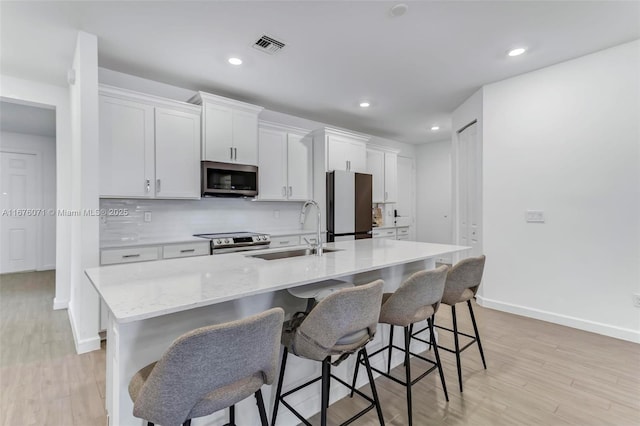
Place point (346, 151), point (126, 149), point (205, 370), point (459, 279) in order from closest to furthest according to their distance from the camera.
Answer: point (205, 370)
point (459, 279)
point (126, 149)
point (346, 151)

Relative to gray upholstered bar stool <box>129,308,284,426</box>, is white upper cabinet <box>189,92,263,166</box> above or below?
above

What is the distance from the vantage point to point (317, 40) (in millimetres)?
2662

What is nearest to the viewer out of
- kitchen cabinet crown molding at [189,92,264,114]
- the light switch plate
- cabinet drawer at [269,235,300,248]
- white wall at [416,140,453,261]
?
the light switch plate

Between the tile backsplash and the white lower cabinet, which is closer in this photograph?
the tile backsplash

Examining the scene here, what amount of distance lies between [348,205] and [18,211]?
20.0 feet

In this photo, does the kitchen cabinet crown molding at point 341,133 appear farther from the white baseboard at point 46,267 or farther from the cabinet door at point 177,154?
the white baseboard at point 46,267

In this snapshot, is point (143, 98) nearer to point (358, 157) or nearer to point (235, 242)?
point (235, 242)

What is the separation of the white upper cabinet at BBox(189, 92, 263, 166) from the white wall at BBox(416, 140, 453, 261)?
442cm

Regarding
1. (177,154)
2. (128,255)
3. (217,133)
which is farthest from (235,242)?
(217,133)

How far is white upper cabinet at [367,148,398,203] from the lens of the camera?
5.65m

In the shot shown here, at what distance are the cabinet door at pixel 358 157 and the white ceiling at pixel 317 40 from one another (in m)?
1.24

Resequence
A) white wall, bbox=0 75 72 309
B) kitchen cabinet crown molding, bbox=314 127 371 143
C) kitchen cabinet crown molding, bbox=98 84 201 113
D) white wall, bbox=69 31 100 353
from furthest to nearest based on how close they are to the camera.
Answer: kitchen cabinet crown molding, bbox=314 127 371 143 < white wall, bbox=0 75 72 309 < kitchen cabinet crown molding, bbox=98 84 201 113 < white wall, bbox=69 31 100 353

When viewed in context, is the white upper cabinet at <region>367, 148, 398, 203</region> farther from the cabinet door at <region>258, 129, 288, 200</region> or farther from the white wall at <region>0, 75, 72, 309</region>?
the white wall at <region>0, 75, 72, 309</region>

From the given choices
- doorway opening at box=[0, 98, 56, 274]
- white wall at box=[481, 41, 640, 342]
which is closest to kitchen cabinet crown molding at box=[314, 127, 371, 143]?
white wall at box=[481, 41, 640, 342]
